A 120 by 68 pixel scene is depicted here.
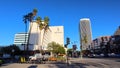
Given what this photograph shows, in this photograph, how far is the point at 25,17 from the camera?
233ft

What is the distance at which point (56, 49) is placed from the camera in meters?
123

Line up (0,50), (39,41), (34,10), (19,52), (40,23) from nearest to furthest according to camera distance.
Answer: (34,10), (40,23), (19,52), (0,50), (39,41)

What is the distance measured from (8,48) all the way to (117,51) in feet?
207

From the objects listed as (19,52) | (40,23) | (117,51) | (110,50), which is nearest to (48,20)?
(40,23)

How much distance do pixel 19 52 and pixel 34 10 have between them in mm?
48950

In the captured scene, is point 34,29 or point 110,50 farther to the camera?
point 34,29

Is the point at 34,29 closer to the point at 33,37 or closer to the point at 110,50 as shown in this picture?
the point at 33,37

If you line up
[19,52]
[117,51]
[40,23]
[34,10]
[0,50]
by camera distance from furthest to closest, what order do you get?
[117,51], [0,50], [19,52], [40,23], [34,10]

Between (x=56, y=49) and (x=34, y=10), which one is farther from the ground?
(x=34, y=10)

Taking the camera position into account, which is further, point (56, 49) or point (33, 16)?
point (56, 49)

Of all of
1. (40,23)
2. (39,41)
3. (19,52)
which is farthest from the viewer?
(39,41)

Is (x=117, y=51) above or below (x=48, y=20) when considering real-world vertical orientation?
below

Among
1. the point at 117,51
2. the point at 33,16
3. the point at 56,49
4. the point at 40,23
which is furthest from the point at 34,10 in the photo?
the point at 117,51

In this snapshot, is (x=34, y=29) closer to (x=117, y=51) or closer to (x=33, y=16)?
(x=117, y=51)
